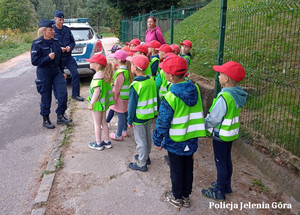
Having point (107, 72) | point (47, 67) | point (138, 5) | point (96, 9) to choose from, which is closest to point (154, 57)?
point (107, 72)

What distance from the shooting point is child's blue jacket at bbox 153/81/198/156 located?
270 centimetres

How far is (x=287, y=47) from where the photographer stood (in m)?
3.79

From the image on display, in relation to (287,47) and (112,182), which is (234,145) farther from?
(112,182)

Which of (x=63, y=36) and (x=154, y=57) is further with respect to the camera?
(x=63, y=36)

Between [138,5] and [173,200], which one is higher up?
[138,5]

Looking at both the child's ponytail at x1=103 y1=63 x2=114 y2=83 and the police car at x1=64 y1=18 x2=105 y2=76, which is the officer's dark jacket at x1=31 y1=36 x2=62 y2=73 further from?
the police car at x1=64 y1=18 x2=105 y2=76

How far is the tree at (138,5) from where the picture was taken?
23.2 meters

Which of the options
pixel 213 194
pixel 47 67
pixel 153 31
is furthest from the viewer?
pixel 153 31

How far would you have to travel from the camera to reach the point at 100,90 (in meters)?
4.18

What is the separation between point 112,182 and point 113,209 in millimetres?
559


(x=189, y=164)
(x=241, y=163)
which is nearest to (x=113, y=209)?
(x=189, y=164)

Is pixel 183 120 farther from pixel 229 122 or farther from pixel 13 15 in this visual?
pixel 13 15

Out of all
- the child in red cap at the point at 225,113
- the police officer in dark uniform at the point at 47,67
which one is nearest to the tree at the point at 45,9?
the police officer in dark uniform at the point at 47,67

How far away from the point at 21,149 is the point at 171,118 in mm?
3193
